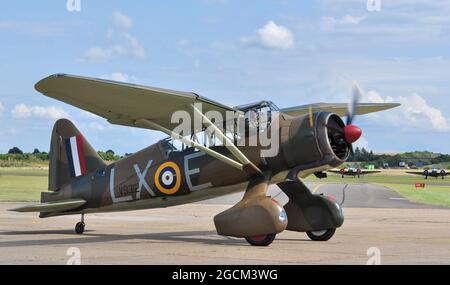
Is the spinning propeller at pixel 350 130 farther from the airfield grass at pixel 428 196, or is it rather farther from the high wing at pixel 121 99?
the airfield grass at pixel 428 196

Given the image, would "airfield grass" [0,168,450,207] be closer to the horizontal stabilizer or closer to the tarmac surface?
the tarmac surface

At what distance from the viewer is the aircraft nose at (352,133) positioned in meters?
13.1

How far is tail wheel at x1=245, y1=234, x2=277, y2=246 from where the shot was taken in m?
13.3

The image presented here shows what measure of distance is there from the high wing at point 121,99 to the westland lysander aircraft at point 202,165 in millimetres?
19

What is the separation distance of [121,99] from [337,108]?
252 inches

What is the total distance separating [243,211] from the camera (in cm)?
1337

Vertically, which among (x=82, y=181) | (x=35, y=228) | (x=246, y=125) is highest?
(x=246, y=125)

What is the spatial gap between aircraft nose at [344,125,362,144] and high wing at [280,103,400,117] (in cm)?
351

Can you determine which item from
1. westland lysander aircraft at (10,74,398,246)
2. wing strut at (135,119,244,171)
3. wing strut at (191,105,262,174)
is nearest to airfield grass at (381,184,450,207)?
westland lysander aircraft at (10,74,398,246)

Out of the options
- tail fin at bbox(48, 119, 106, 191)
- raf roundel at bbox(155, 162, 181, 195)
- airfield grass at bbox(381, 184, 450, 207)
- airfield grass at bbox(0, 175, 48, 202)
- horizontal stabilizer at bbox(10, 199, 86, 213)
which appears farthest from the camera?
airfield grass at bbox(381, 184, 450, 207)
